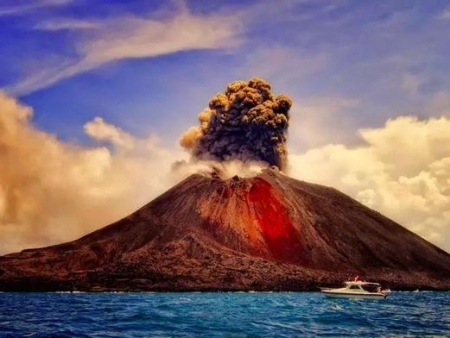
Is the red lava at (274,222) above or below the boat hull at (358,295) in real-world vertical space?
above

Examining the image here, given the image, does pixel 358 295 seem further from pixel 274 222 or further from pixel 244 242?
pixel 274 222

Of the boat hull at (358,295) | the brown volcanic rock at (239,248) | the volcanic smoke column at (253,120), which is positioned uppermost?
the volcanic smoke column at (253,120)

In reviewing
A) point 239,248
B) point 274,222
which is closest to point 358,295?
point 239,248

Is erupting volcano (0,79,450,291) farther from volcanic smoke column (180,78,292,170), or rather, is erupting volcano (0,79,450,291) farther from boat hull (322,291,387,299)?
boat hull (322,291,387,299)

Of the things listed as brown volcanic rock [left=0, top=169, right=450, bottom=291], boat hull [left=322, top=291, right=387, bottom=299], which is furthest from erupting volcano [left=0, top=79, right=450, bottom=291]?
boat hull [left=322, top=291, right=387, bottom=299]

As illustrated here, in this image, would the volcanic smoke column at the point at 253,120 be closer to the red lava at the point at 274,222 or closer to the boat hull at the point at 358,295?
the red lava at the point at 274,222

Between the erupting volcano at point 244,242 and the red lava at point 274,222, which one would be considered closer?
the erupting volcano at point 244,242

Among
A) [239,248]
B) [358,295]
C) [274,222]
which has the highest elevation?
[274,222]

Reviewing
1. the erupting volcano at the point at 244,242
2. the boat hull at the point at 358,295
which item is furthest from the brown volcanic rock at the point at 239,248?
the boat hull at the point at 358,295
